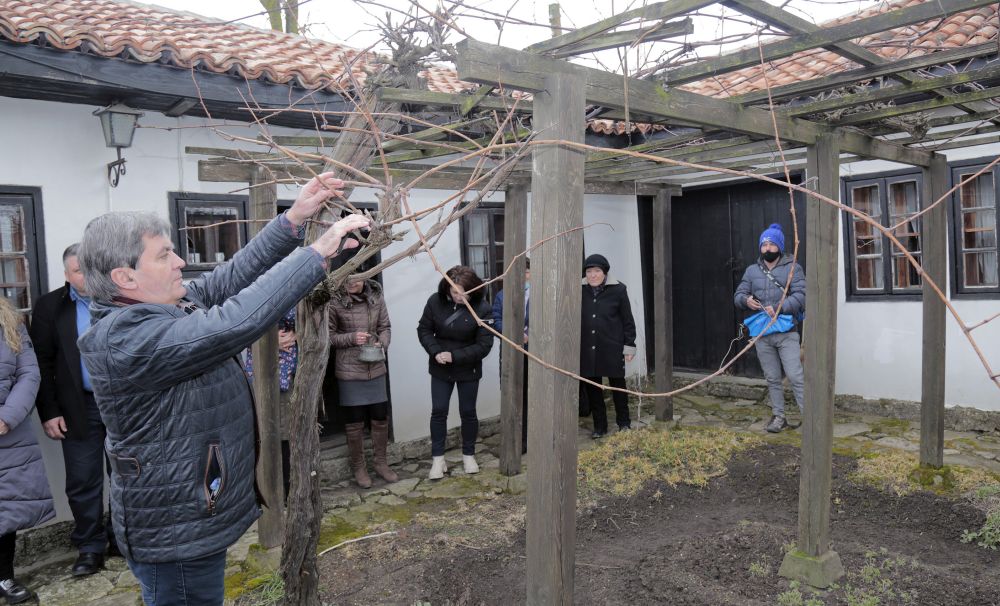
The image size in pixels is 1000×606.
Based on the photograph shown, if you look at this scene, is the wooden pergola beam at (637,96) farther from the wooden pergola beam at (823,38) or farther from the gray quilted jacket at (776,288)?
the gray quilted jacket at (776,288)

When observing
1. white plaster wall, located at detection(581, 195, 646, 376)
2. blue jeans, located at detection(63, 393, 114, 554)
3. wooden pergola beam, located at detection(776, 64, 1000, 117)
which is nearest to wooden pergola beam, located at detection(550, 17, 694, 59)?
wooden pergola beam, located at detection(776, 64, 1000, 117)

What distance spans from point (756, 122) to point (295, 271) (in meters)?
2.61

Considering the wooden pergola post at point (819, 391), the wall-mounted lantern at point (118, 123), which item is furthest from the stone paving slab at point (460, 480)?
the wall-mounted lantern at point (118, 123)

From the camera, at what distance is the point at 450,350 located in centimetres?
621

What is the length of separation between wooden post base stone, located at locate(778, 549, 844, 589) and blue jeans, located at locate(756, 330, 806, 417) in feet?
10.6

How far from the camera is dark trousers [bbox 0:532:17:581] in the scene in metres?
4.20

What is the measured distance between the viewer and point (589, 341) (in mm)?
7531

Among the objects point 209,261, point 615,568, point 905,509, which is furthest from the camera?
point 209,261

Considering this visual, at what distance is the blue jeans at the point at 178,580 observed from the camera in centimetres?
229

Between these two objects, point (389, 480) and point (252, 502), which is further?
point (389, 480)

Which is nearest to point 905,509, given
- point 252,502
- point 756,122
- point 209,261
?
point 756,122

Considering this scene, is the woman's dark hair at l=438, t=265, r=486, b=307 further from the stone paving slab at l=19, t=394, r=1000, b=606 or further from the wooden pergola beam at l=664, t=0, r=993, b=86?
the wooden pergola beam at l=664, t=0, r=993, b=86

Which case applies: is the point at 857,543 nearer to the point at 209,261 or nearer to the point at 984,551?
the point at 984,551

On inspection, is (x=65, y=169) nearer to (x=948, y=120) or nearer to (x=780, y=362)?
(x=948, y=120)
